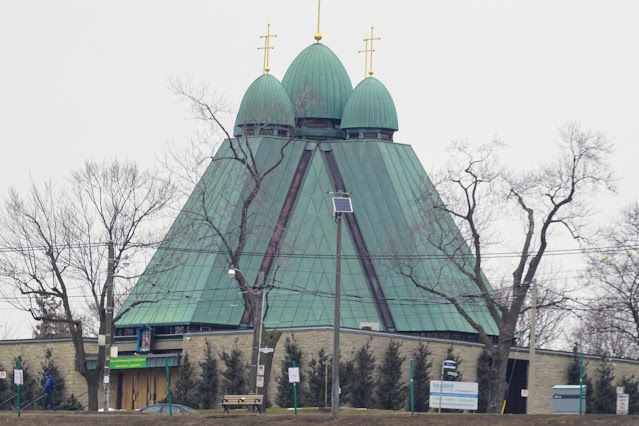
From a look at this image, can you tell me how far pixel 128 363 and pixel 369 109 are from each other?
19.5 metres

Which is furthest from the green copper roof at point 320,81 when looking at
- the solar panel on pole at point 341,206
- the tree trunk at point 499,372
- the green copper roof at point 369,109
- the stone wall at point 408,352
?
the solar panel on pole at point 341,206

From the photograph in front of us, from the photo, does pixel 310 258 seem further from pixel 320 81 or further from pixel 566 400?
pixel 566 400

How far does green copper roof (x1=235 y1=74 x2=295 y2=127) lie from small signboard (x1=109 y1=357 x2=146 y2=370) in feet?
47.4

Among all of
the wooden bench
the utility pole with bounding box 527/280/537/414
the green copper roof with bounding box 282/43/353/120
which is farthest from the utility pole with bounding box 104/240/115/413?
the green copper roof with bounding box 282/43/353/120

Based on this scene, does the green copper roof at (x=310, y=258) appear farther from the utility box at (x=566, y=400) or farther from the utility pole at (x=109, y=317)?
the utility box at (x=566, y=400)

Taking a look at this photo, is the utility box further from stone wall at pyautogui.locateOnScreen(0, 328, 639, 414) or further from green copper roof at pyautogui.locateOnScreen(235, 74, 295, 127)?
green copper roof at pyautogui.locateOnScreen(235, 74, 295, 127)

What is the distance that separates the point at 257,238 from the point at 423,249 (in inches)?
333

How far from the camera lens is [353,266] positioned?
67.1 metres

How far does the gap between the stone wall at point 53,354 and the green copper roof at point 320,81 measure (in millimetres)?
19195

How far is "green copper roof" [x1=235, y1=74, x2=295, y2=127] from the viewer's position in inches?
2810

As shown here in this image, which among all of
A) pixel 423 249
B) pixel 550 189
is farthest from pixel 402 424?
pixel 423 249

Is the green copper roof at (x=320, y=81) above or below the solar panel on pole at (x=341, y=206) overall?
above

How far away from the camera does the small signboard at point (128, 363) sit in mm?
64750

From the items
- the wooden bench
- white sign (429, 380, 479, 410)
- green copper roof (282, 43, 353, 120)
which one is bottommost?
the wooden bench
